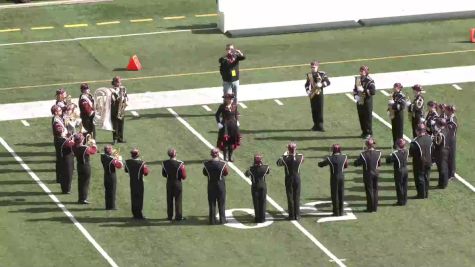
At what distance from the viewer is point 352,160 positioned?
4109cm

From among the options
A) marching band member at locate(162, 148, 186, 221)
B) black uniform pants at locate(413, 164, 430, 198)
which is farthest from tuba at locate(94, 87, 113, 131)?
black uniform pants at locate(413, 164, 430, 198)

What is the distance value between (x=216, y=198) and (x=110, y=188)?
257cm

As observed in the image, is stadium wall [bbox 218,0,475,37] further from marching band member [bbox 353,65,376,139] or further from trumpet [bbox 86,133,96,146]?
trumpet [bbox 86,133,96,146]

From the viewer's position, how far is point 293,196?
37.1m

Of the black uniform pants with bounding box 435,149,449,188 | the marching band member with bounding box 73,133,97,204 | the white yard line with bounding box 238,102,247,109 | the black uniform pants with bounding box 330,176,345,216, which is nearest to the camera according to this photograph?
the black uniform pants with bounding box 330,176,345,216

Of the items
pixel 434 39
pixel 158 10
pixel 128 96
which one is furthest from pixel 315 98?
pixel 158 10

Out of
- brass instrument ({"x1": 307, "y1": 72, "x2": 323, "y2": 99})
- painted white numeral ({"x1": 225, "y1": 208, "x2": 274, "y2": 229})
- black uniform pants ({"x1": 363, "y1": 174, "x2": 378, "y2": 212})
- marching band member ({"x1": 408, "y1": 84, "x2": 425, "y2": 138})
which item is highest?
brass instrument ({"x1": 307, "y1": 72, "x2": 323, "y2": 99})

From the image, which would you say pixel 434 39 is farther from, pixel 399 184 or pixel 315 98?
pixel 399 184

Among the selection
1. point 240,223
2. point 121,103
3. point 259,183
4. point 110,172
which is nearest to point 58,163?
point 110,172

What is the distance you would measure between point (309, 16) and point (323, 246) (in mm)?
18456

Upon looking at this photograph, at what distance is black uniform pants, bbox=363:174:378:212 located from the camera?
37.6 meters

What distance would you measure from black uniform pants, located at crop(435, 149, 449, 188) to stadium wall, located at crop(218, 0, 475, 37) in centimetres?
1437

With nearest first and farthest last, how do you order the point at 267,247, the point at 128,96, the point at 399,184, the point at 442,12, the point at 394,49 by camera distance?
the point at 267,247 → the point at 399,184 → the point at 128,96 → the point at 394,49 → the point at 442,12

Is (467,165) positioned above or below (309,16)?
below
